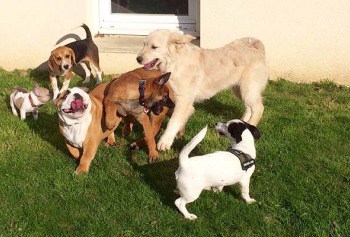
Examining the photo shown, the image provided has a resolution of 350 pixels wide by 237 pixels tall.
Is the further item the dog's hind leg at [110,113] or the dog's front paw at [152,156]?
the dog's front paw at [152,156]

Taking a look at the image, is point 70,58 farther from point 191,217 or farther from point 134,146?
point 191,217

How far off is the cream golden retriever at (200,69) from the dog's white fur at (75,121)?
0.94 meters

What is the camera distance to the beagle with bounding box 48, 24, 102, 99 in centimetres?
714

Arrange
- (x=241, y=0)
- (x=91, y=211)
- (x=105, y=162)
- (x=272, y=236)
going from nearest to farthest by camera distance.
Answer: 1. (x=272, y=236)
2. (x=91, y=211)
3. (x=105, y=162)
4. (x=241, y=0)

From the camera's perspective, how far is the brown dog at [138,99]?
4574 millimetres

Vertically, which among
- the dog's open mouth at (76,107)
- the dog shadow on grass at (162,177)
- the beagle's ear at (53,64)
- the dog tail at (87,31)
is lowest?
the dog shadow on grass at (162,177)

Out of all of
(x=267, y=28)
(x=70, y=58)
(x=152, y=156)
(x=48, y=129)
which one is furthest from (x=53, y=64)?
(x=267, y=28)

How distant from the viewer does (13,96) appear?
615 cm

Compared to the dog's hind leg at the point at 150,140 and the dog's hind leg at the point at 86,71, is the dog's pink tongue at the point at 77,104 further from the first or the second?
the dog's hind leg at the point at 86,71

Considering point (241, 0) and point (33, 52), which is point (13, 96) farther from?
point (241, 0)

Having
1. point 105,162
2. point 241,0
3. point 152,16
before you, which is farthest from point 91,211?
point 152,16

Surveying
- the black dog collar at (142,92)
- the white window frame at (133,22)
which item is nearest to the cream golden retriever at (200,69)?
the black dog collar at (142,92)

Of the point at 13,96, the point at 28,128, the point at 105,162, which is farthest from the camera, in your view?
the point at 13,96

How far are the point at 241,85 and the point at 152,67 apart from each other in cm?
126
